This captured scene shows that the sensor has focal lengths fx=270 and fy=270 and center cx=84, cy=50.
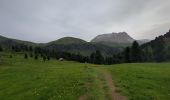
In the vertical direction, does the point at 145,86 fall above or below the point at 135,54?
below

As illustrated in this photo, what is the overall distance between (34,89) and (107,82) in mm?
11877

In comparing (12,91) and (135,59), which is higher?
(135,59)

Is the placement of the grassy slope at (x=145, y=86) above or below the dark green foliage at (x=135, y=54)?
below

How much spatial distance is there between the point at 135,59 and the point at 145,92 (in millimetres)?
119991

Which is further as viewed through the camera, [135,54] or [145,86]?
[135,54]

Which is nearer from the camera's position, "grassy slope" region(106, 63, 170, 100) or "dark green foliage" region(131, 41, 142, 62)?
"grassy slope" region(106, 63, 170, 100)

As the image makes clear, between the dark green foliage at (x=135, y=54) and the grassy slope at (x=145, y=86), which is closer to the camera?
the grassy slope at (x=145, y=86)

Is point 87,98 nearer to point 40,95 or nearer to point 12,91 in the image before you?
point 40,95

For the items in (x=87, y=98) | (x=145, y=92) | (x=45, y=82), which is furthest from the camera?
(x=45, y=82)

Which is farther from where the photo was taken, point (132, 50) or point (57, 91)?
point (132, 50)

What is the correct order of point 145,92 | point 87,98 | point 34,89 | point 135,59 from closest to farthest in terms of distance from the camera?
point 87,98 < point 145,92 < point 34,89 < point 135,59

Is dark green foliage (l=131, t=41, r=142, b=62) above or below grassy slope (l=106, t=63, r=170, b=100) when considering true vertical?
above

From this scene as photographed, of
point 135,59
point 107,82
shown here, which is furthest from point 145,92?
point 135,59

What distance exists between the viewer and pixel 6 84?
52281mm
